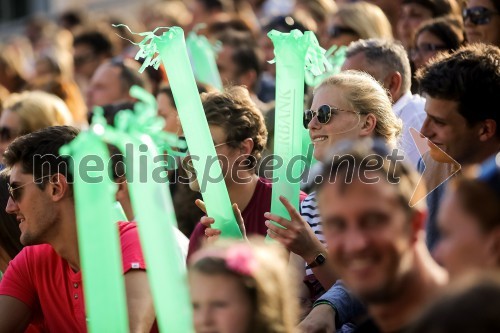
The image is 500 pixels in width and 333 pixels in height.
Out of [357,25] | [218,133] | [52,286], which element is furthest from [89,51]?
[52,286]

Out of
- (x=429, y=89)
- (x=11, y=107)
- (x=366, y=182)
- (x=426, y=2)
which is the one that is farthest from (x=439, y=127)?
(x=11, y=107)

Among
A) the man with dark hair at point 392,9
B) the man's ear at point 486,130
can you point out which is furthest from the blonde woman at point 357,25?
the man's ear at point 486,130

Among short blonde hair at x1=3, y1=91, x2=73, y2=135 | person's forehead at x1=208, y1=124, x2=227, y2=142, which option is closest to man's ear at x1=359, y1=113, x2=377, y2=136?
person's forehead at x1=208, y1=124, x2=227, y2=142

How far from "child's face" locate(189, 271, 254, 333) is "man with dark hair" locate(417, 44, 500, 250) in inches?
60.7

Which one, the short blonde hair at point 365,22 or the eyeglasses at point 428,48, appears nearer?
the eyeglasses at point 428,48

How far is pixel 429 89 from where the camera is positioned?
457 centimetres

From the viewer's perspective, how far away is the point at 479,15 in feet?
19.9

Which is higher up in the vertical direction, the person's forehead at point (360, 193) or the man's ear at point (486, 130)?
the man's ear at point (486, 130)

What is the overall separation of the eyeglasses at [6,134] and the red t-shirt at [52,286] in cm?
210

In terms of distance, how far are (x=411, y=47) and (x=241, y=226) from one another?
8.86 feet

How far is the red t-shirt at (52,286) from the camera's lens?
186 inches

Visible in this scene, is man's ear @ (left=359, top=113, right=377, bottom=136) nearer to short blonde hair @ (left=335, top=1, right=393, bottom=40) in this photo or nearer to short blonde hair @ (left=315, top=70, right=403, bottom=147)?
short blonde hair @ (left=315, top=70, right=403, bottom=147)

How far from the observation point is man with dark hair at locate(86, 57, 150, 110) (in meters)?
8.02

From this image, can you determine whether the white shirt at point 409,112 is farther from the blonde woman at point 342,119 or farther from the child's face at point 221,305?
the child's face at point 221,305
